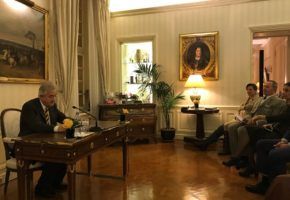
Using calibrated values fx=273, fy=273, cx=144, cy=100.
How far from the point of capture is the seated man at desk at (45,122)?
2689 millimetres

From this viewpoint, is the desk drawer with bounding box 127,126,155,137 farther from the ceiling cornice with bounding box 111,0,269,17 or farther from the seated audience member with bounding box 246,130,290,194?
the seated audience member with bounding box 246,130,290,194

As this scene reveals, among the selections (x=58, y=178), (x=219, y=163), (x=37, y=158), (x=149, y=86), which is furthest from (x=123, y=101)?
(x=37, y=158)

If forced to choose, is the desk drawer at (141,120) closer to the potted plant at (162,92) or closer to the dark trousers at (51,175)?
the potted plant at (162,92)

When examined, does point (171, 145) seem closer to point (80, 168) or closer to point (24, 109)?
point (80, 168)

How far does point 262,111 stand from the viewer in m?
3.84

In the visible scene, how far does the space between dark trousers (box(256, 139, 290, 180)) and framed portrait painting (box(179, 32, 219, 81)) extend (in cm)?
278

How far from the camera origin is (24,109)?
2760mm

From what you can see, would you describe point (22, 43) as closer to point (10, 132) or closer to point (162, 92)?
point (10, 132)

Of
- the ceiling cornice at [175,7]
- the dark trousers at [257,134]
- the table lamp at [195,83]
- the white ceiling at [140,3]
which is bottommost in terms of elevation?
the dark trousers at [257,134]

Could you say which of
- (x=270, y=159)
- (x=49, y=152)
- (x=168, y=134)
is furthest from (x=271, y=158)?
(x=168, y=134)

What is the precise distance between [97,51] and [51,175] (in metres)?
3.31

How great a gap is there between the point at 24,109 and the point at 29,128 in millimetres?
200

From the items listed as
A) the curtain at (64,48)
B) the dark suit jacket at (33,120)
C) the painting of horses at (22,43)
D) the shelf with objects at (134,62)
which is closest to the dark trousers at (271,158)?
the dark suit jacket at (33,120)

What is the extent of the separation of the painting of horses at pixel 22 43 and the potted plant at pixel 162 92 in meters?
2.48
